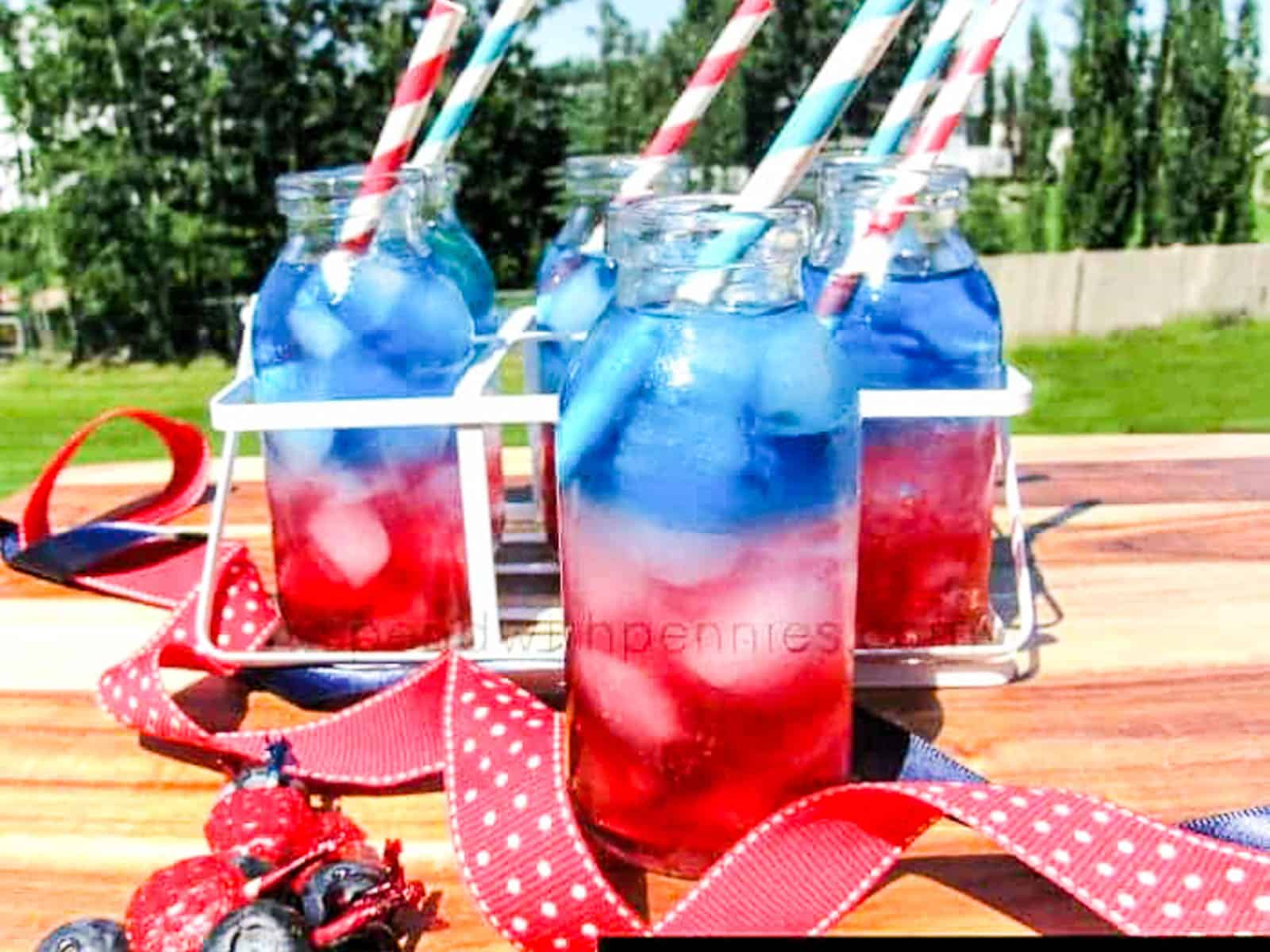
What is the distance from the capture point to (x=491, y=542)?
0.82m

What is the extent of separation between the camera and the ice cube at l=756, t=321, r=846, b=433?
597 mm

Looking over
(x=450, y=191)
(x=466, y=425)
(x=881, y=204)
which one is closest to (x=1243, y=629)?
(x=881, y=204)

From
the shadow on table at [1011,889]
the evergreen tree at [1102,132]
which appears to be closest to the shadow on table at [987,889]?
the shadow on table at [1011,889]

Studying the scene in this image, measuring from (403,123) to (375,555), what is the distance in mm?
239

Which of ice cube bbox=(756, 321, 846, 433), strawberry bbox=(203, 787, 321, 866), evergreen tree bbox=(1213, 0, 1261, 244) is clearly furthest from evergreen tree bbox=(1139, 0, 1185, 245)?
strawberry bbox=(203, 787, 321, 866)

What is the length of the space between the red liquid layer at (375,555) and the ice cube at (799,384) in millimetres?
262

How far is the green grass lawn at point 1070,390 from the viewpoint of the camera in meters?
3.36

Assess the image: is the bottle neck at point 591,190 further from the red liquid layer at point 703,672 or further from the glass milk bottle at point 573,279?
the red liquid layer at point 703,672

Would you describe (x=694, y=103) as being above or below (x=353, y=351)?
above

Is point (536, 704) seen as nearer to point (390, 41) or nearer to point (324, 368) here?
point (324, 368)

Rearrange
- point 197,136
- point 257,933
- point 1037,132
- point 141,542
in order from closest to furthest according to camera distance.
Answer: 1. point 257,933
2. point 141,542
3. point 197,136
4. point 1037,132

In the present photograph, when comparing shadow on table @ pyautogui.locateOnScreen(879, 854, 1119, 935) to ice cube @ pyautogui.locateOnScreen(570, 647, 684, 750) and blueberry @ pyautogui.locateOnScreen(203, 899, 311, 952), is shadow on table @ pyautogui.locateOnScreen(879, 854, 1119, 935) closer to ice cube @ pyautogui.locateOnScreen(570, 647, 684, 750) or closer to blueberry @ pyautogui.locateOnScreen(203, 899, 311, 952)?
ice cube @ pyautogui.locateOnScreen(570, 647, 684, 750)

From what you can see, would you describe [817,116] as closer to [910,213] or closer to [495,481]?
[910,213]

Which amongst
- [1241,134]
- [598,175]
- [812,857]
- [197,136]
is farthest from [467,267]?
[1241,134]
